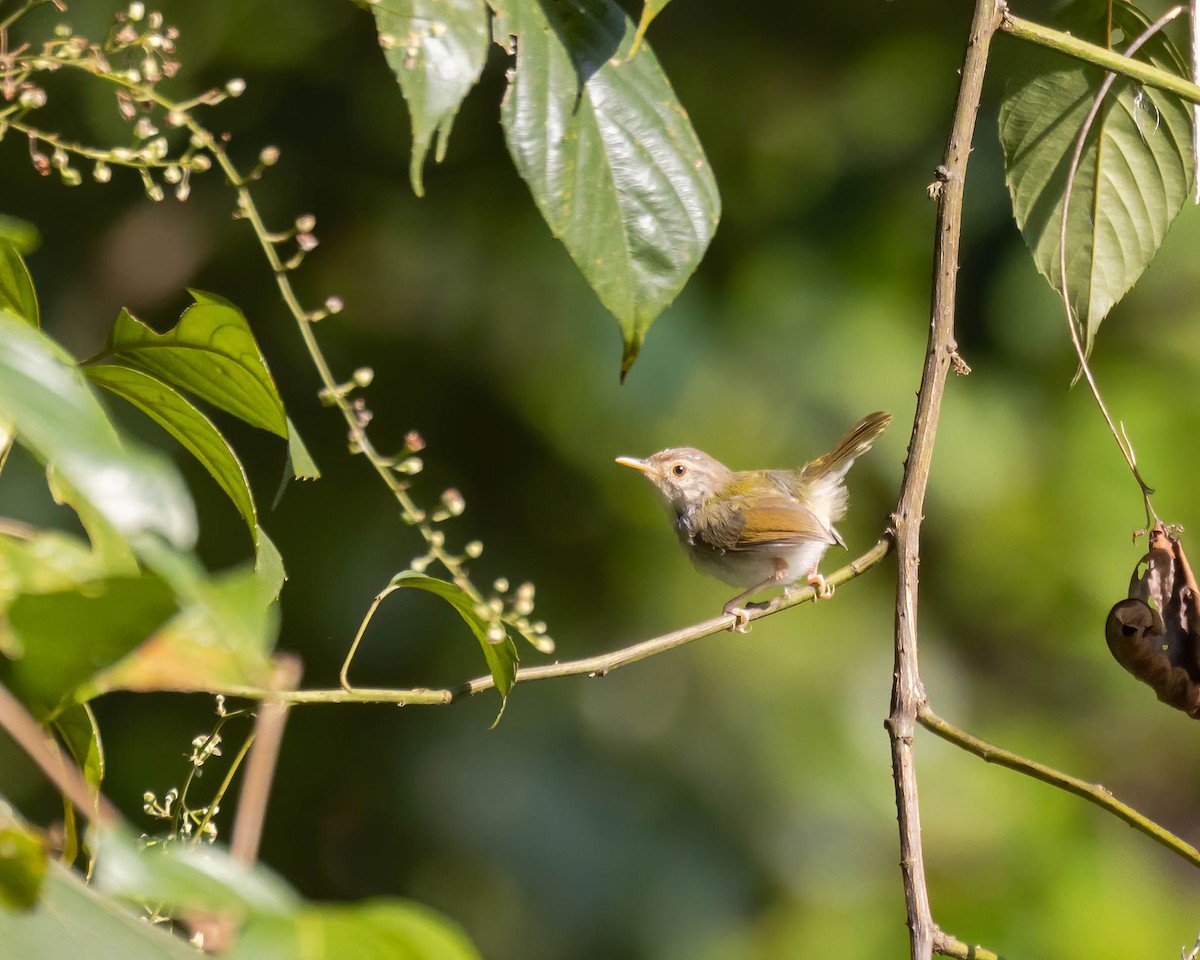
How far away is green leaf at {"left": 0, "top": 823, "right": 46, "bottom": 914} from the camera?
71cm

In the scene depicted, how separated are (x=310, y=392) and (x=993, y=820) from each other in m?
2.76

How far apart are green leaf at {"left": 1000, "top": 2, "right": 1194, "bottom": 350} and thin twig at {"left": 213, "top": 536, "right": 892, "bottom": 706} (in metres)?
0.50

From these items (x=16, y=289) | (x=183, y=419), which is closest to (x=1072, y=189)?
(x=183, y=419)

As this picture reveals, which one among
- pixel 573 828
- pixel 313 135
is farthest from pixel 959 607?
pixel 313 135

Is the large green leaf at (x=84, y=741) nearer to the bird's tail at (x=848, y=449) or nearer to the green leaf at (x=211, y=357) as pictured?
the green leaf at (x=211, y=357)

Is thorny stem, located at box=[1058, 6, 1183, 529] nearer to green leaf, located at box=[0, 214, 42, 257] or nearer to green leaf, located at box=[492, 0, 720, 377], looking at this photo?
green leaf, located at box=[492, 0, 720, 377]

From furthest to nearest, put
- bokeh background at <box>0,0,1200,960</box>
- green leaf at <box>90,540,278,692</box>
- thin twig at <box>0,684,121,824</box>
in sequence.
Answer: bokeh background at <box>0,0,1200,960</box>
thin twig at <box>0,684,121,824</box>
green leaf at <box>90,540,278,692</box>

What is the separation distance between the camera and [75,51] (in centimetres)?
126

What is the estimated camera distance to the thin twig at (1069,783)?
4.48 feet

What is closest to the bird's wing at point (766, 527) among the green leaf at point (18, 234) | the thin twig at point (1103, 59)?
the thin twig at point (1103, 59)

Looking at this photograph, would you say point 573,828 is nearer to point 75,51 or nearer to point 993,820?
point 993,820

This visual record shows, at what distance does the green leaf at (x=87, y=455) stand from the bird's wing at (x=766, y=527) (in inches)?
116

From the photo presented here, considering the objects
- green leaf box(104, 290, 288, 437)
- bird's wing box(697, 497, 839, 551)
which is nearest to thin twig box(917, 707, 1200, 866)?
green leaf box(104, 290, 288, 437)

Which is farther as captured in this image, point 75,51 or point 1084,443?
point 1084,443
